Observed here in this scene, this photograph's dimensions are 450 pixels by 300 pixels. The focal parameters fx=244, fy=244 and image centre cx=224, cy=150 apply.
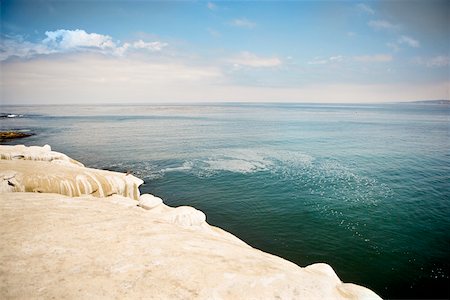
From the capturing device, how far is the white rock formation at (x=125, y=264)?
775cm

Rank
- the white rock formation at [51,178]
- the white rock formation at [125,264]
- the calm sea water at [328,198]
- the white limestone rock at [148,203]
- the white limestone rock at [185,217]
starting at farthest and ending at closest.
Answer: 1. the white limestone rock at [148,203]
2. the calm sea water at [328,198]
3. the white rock formation at [51,178]
4. the white limestone rock at [185,217]
5. the white rock formation at [125,264]

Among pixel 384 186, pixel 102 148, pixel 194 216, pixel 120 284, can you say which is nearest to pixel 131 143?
pixel 102 148

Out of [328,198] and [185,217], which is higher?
[185,217]

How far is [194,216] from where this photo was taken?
61.2ft

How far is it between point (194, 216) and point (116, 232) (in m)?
8.03

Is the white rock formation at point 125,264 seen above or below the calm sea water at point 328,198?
above

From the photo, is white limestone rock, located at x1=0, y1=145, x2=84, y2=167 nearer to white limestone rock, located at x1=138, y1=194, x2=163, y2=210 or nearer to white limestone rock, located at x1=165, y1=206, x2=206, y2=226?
white limestone rock, located at x1=138, y1=194, x2=163, y2=210

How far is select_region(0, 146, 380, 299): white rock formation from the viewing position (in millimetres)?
7754

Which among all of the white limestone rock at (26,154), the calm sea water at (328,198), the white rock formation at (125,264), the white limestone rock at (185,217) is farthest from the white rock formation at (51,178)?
the white limestone rock at (185,217)

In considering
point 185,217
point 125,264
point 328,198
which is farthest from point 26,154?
point 328,198

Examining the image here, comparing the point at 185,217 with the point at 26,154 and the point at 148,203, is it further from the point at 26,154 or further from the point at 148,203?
the point at 26,154

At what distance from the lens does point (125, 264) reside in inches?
350

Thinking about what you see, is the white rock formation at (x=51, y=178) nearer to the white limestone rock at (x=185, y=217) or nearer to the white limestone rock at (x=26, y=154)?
the white limestone rock at (x=26, y=154)

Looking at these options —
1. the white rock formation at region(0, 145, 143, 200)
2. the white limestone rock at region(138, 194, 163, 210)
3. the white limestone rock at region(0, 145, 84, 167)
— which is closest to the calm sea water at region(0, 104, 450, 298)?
the white limestone rock at region(138, 194, 163, 210)
